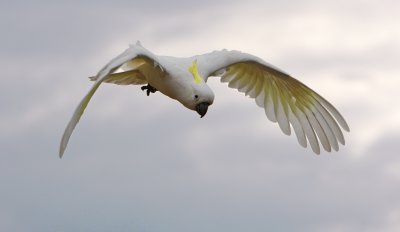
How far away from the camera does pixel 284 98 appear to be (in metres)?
12.5

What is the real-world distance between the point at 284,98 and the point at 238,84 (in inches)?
22.8

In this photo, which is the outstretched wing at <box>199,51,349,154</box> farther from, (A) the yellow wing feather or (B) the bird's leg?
(B) the bird's leg

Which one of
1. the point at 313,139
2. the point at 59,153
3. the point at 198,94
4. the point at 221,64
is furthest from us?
the point at 313,139

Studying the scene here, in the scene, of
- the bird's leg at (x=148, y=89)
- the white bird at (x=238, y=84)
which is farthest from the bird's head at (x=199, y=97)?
the bird's leg at (x=148, y=89)

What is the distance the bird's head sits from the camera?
10.4 meters

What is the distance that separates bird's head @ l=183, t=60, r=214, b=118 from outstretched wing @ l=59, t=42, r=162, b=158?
1.35 feet

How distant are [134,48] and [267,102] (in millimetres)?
2842

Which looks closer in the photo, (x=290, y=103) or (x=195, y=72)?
(x=195, y=72)

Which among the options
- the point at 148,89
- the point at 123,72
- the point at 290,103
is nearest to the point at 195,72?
the point at 148,89

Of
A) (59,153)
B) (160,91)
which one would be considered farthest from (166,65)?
(59,153)

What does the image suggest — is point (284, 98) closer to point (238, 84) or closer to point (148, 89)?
point (238, 84)

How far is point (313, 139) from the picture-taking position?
1207 cm

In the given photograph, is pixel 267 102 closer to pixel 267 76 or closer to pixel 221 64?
pixel 267 76

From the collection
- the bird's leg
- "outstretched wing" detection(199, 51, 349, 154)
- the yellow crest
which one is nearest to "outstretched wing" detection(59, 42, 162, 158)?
the bird's leg
